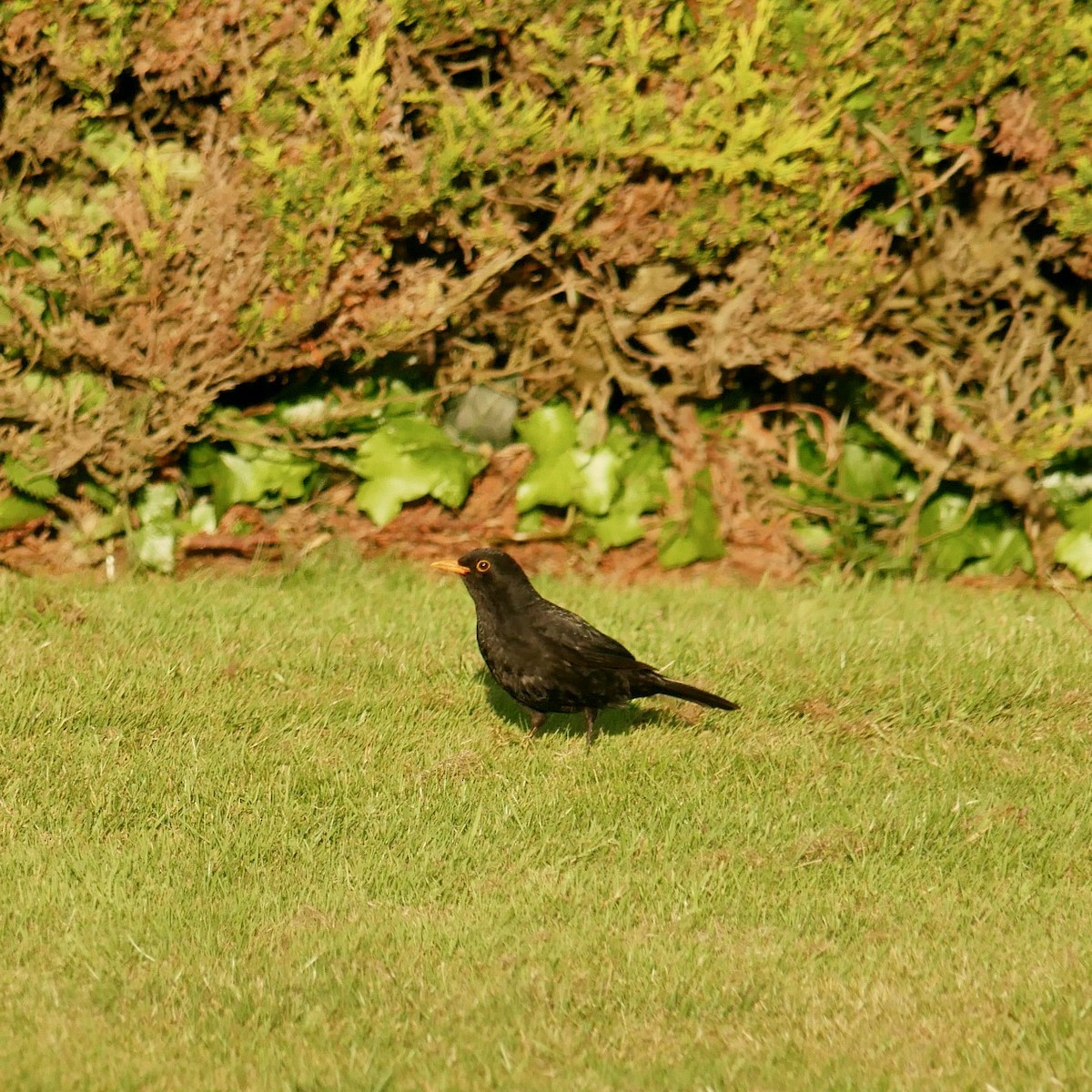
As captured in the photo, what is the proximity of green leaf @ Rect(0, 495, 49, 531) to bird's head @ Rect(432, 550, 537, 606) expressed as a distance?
2341 millimetres

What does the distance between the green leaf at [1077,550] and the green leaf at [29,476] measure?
4775mm

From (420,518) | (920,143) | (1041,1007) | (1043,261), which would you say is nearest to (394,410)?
(420,518)

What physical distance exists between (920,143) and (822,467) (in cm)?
161

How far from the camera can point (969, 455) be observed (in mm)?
8789

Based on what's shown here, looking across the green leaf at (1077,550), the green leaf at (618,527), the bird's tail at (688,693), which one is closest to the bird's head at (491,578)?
the bird's tail at (688,693)

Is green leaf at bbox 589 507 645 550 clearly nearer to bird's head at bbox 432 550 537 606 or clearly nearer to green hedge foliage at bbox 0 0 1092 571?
green hedge foliage at bbox 0 0 1092 571

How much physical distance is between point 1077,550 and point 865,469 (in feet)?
3.63

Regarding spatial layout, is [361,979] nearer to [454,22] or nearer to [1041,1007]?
[1041,1007]

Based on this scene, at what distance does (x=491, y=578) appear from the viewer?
680 centimetres

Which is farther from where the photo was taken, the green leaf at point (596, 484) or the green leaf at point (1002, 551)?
the green leaf at point (1002, 551)

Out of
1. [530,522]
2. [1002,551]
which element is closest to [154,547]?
[530,522]

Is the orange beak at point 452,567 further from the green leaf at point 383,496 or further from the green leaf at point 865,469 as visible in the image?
the green leaf at point 865,469

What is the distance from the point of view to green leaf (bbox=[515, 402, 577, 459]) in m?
8.66

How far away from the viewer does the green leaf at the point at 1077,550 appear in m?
8.85
